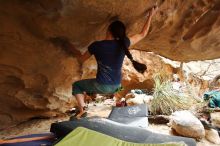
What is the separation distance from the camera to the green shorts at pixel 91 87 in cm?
437

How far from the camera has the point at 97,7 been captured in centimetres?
409

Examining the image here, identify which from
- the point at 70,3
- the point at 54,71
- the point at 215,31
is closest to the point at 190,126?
the point at 215,31

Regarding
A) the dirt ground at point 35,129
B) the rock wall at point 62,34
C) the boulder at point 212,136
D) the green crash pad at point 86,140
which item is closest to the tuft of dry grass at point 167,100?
the dirt ground at point 35,129

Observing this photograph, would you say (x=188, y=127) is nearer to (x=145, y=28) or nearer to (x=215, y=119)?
(x=215, y=119)

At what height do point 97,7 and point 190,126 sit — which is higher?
point 97,7

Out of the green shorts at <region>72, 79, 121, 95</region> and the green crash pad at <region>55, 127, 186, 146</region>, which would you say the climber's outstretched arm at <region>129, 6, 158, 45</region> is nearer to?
the green shorts at <region>72, 79, 121, 95</region>

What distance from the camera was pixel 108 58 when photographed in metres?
4.29

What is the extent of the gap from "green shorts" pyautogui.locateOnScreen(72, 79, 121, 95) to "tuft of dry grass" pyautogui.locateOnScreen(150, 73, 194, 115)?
3.00 m

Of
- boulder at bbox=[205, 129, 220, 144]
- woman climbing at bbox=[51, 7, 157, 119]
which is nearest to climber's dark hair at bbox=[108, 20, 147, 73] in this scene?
woman climbing at bbox=[51, 7, 157, 119]

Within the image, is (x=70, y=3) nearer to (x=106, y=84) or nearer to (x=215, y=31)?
(x=106, y=84)

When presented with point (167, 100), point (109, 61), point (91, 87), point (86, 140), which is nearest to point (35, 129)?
point (91, 87)

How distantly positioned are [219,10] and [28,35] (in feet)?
11.2

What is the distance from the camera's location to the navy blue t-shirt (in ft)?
13.8

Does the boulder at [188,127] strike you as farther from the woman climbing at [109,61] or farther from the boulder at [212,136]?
the woman climbing at [109,61]
